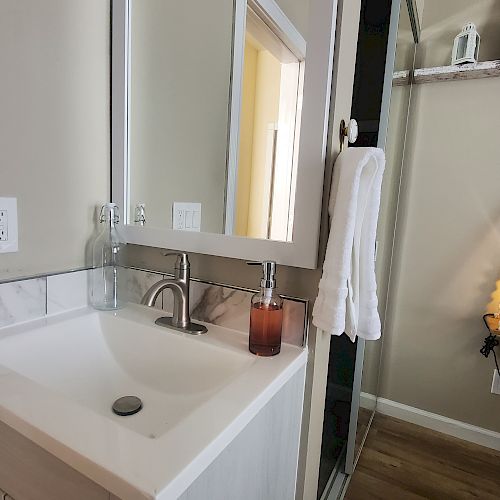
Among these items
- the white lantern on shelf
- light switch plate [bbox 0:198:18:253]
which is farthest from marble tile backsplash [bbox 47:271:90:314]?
the white lantern on shelf

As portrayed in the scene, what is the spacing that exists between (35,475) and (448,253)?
6.03ft

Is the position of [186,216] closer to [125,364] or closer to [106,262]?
[106,262]

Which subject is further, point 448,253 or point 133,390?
point 448,253

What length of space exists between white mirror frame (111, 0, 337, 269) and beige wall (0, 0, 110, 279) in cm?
4

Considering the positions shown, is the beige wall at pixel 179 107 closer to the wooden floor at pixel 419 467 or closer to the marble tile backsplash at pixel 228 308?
the marble tile backsplash at pixel 228 308

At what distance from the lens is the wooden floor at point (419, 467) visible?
1494 millimetres

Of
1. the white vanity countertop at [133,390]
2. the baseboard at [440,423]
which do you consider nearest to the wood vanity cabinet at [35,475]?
the white vanity countertop at [133,390]

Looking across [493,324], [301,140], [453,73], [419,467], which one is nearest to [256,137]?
[301,140]

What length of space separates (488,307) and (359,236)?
1.33 m

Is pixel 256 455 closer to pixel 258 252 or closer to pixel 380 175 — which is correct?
pixel 258 252

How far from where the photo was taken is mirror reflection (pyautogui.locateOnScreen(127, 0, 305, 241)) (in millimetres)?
845

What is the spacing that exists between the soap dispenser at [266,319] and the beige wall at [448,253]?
1335mm

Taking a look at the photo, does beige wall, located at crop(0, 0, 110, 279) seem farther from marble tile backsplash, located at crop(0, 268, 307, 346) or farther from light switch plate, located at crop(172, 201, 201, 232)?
light switch plate, located at crop(172, 201, 201, 232)

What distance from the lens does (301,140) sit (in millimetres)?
788
